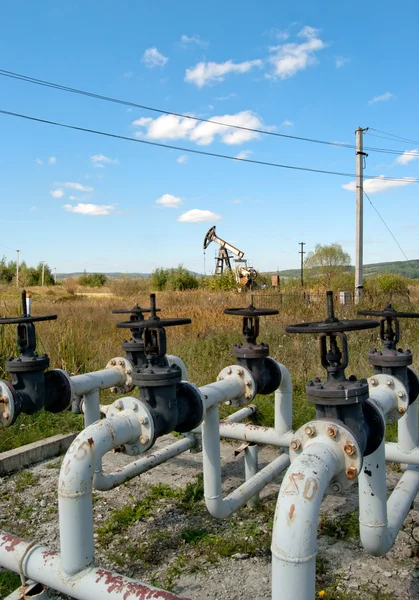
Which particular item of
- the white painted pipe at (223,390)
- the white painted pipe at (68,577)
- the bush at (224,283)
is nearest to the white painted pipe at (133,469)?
the white painted pipe at (223,390)

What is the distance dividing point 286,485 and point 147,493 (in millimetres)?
2160

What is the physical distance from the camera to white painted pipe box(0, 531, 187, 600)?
1397 mm

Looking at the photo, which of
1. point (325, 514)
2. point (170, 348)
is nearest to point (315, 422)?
point (325, 514)

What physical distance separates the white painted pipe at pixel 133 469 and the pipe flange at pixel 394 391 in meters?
1.38

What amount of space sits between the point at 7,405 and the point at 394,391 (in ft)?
5.54

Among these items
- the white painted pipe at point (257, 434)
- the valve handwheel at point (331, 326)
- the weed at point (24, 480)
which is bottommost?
the weed at point (24, 480)

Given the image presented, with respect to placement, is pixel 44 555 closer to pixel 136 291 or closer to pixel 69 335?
pixel 69 335

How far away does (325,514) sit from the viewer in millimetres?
2803

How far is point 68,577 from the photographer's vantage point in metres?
1.52

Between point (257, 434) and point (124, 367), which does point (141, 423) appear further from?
point (257, 434)

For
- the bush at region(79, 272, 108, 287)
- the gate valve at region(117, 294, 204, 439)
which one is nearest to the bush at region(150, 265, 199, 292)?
the bush at region(79, 272, 108, 287)

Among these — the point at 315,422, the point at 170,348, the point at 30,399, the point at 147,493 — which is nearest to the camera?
the point at 315,422

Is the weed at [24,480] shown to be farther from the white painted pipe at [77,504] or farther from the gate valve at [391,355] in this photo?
the gate valve at [391,355]

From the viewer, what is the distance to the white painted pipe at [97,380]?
2703 millimetres
